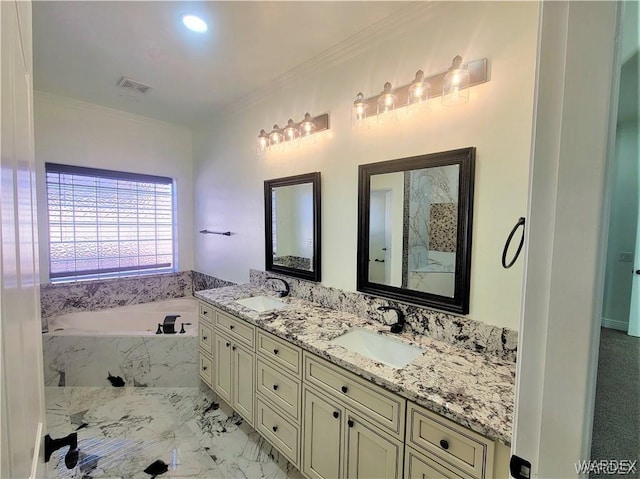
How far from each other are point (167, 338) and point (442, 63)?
3046 millimetres

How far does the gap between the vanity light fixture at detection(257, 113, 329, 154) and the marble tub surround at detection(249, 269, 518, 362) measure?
3.89 feet

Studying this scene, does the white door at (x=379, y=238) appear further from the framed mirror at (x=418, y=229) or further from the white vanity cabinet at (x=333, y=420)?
the white vanity cabinet at (x=333, y=420)

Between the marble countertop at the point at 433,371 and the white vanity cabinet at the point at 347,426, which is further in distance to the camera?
the white vanity cabinet at the point at 347,426

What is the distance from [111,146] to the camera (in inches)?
127

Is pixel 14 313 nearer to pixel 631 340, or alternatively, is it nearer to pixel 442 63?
pixel 631 340

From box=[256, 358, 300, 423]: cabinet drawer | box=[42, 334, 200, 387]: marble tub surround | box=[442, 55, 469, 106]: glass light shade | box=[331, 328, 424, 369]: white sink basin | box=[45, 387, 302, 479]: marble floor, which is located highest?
box=[442, 55, 469, 106]: glass light shade

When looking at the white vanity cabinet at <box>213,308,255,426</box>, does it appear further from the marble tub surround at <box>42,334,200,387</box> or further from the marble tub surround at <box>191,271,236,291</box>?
the marble tub surround at <box>191,271,236,291</box>

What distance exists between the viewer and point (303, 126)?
2.20 meters

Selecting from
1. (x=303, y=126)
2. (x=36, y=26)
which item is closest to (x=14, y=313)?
(x=303, y=126)

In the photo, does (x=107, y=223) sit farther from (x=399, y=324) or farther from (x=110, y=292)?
(x=399, y=324)

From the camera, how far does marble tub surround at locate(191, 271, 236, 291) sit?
10.9 ft

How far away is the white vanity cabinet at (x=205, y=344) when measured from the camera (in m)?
2.43

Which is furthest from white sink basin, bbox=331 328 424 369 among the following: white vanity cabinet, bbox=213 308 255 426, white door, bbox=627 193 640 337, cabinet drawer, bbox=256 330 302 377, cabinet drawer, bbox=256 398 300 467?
white door, bbox=627 193 640 337

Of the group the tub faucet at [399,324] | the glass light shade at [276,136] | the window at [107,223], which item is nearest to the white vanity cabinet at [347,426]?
the tub faucet at [399,324]
